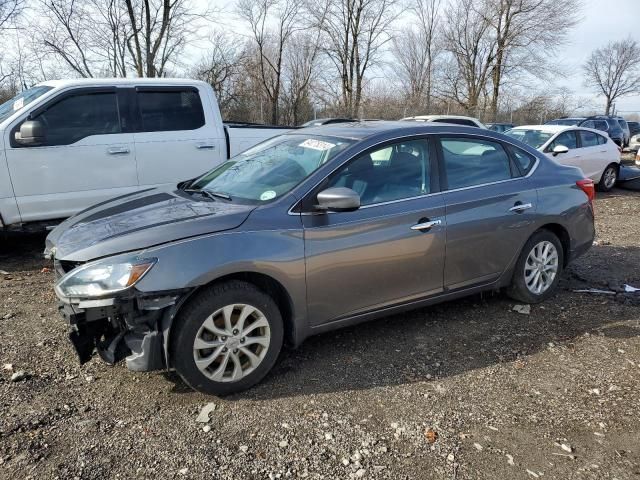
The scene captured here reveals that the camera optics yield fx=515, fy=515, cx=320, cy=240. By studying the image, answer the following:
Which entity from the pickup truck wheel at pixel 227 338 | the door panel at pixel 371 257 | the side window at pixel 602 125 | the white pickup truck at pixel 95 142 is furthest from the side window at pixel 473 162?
the side window at pixel 602 125

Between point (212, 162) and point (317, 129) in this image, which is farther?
point (212, 162)

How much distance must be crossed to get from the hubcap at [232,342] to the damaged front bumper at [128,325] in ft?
0.70

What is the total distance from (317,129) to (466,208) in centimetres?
138

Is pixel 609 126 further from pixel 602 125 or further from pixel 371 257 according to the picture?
pixel 371 257

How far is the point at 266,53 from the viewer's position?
30062 mm

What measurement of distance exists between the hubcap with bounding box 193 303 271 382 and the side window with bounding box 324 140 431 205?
3.40 ft

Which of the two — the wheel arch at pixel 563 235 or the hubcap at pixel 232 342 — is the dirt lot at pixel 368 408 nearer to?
the hubcap at pixel 232 342

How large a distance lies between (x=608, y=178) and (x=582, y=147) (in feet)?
4.07

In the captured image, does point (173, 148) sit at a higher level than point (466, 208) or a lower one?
higher

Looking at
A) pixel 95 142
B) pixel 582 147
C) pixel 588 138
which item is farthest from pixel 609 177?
pixel 95 142

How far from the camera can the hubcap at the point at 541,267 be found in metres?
4.62

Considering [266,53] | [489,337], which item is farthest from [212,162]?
[266,53]

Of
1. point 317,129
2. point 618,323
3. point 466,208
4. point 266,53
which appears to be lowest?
point 618,323

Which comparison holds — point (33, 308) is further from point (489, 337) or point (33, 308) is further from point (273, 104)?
point (273, 104)
